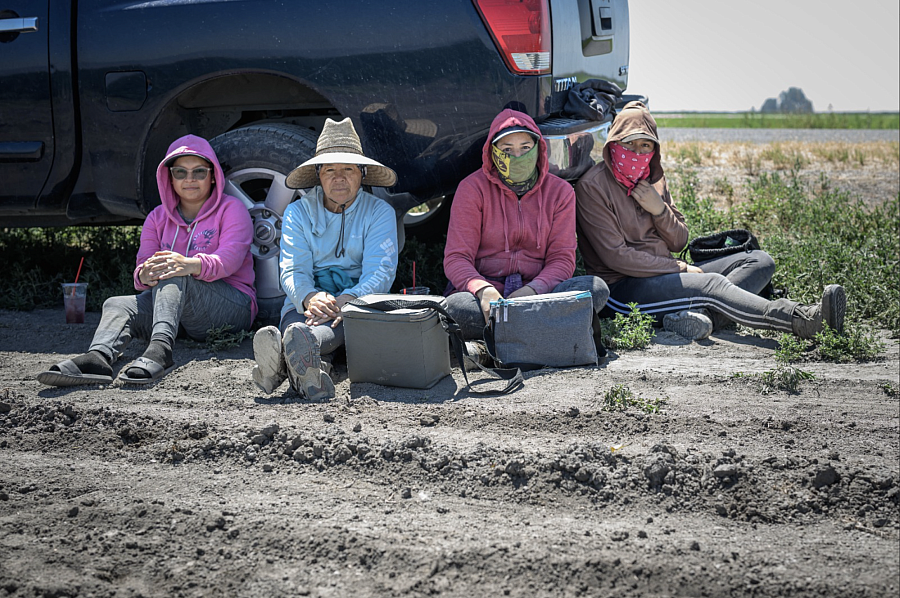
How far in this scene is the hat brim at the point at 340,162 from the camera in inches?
171

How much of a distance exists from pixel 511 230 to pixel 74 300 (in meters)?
2.69

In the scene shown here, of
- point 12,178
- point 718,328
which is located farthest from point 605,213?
point 12,178

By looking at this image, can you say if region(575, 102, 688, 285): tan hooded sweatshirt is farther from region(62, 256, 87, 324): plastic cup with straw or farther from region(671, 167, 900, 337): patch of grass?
region(62, 256, 87, 324): plastic cup with straw

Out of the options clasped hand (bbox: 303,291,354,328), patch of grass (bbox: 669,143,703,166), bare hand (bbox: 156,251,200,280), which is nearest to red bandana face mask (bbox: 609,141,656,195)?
clasped hand (bbox: 303,291,354,328)

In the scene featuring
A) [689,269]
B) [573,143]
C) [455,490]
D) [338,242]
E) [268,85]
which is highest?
[268,85]

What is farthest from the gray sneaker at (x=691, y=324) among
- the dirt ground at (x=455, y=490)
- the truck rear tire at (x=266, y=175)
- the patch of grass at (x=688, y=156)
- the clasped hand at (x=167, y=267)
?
the patch of grass at (x=688, y=156)

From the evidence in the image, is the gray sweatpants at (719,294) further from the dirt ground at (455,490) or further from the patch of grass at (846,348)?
the dirt ground at (455,490)

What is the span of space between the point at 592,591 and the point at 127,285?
425 centimetres

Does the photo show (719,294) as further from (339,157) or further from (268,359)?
(268,359)

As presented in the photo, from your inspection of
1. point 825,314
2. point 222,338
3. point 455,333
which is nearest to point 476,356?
point 455,333

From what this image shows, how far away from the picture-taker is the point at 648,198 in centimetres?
499

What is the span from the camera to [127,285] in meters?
5.50

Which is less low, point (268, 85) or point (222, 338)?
point (268, 85)

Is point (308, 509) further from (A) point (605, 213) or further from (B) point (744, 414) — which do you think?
(A) point (605, 213)
